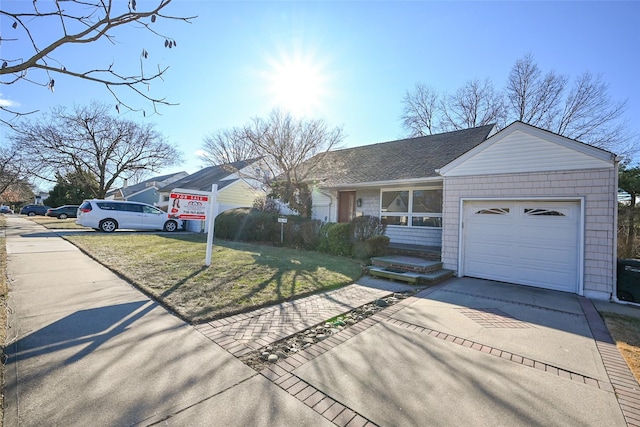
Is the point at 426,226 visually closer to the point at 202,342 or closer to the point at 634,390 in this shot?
the point at 634,390

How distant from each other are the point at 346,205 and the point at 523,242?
749cm

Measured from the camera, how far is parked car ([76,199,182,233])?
14305 mm

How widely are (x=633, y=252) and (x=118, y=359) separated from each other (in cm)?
1392

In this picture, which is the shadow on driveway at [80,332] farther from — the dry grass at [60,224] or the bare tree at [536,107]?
the bare tree at [536,107]

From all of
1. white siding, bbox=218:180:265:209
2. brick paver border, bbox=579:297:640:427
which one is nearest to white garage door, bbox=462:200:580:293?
brick paver border, bbox=579:297:640:427

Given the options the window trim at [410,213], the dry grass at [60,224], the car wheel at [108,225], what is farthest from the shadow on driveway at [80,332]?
the dry grass at [60,224]

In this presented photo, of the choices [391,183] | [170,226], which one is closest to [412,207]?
[391,183]

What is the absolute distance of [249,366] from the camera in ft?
9.67

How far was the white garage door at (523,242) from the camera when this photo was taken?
→ 653 cm

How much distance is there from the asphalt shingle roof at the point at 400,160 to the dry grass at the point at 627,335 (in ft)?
19.6

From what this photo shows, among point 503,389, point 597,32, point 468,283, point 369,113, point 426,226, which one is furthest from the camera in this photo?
point 369,113

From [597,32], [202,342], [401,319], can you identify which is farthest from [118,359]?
[597,32]

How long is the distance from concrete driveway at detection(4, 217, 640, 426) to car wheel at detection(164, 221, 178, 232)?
12563mm

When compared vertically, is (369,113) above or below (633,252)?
above
